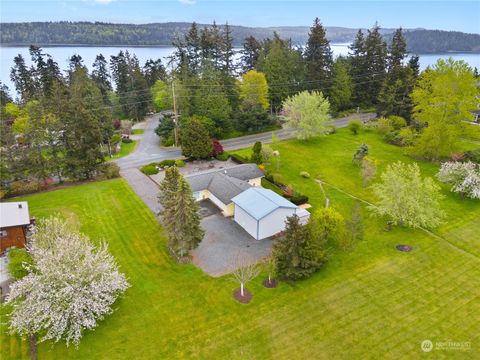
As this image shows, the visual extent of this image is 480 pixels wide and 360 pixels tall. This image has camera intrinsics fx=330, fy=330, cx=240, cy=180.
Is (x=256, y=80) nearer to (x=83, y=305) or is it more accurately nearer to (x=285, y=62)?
(x=285, y=62)

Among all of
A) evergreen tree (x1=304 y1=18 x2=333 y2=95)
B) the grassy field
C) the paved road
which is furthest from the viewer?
evergreen tree (x1=304 y1=18 x2=333 y2=95)

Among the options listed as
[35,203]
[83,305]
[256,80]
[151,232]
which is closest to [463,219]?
[151,232]

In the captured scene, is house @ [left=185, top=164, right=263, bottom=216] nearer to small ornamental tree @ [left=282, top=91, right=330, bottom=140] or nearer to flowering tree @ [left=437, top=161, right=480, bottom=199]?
small ornamental tree @ [left=282, top=91, right=330, bottom=140]

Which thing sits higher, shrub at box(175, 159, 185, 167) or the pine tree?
the pine tree

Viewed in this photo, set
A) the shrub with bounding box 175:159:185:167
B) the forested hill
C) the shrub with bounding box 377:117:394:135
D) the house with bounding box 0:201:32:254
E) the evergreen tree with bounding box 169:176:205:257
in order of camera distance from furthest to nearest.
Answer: the forested hill
the shrub with bounding box 377:117:394:135
the shrub with bounding box 175:159:185:167
the house with bounding box 0:201:32:254
the evergreen tree with bounding box 169:176:205:257

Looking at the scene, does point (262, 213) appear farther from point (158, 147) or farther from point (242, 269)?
point (158, 147)

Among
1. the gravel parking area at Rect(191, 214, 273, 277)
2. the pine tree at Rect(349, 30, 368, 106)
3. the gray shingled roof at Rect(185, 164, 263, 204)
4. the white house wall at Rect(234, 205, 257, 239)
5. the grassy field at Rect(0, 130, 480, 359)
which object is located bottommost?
the grassy field at Rect(0, 130, 480, 359)

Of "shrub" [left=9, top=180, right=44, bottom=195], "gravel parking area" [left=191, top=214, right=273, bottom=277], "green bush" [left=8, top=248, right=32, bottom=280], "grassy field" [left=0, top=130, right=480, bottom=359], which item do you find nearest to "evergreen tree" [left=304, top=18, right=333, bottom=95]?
"grassy field" [left=0, top=130, right=480, bottom=359]
